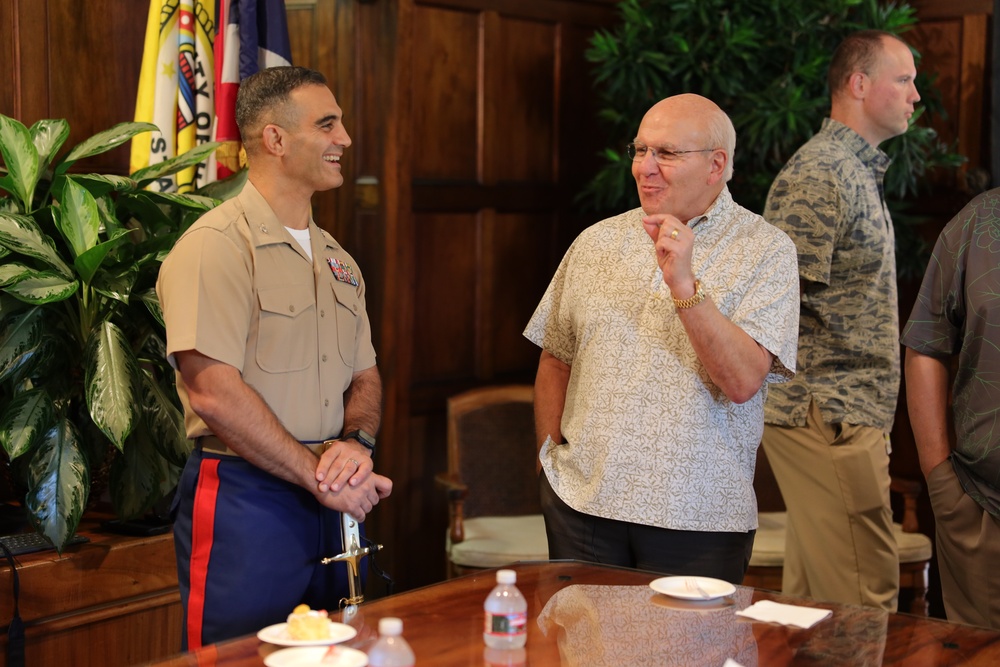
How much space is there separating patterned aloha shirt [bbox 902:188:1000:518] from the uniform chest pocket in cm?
129

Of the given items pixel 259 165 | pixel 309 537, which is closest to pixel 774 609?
pixel 309 537

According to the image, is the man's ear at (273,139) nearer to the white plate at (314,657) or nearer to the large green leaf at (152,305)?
the large green leaf at (152,305)

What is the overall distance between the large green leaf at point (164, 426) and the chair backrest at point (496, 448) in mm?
1269

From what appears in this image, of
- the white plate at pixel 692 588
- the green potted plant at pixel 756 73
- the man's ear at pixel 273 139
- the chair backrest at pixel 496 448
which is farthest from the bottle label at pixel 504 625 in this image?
the green potted plant at pixel 756 73

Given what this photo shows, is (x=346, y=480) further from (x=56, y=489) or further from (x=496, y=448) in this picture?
(x=496, y=448)

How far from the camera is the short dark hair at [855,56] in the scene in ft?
11.6

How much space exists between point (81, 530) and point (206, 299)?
118cm

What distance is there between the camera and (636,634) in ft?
6.34

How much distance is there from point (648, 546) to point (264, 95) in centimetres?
122

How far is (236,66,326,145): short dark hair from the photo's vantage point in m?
2.57

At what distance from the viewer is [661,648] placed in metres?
1.87

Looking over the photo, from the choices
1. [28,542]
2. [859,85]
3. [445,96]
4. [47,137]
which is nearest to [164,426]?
[28,542]

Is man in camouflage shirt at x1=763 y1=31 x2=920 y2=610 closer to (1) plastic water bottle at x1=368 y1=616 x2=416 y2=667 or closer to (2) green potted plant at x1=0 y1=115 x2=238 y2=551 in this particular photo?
(2) green potted plant at x1=0 y1=115 x2=238 y2=551

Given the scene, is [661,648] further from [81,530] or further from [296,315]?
[81,530]
